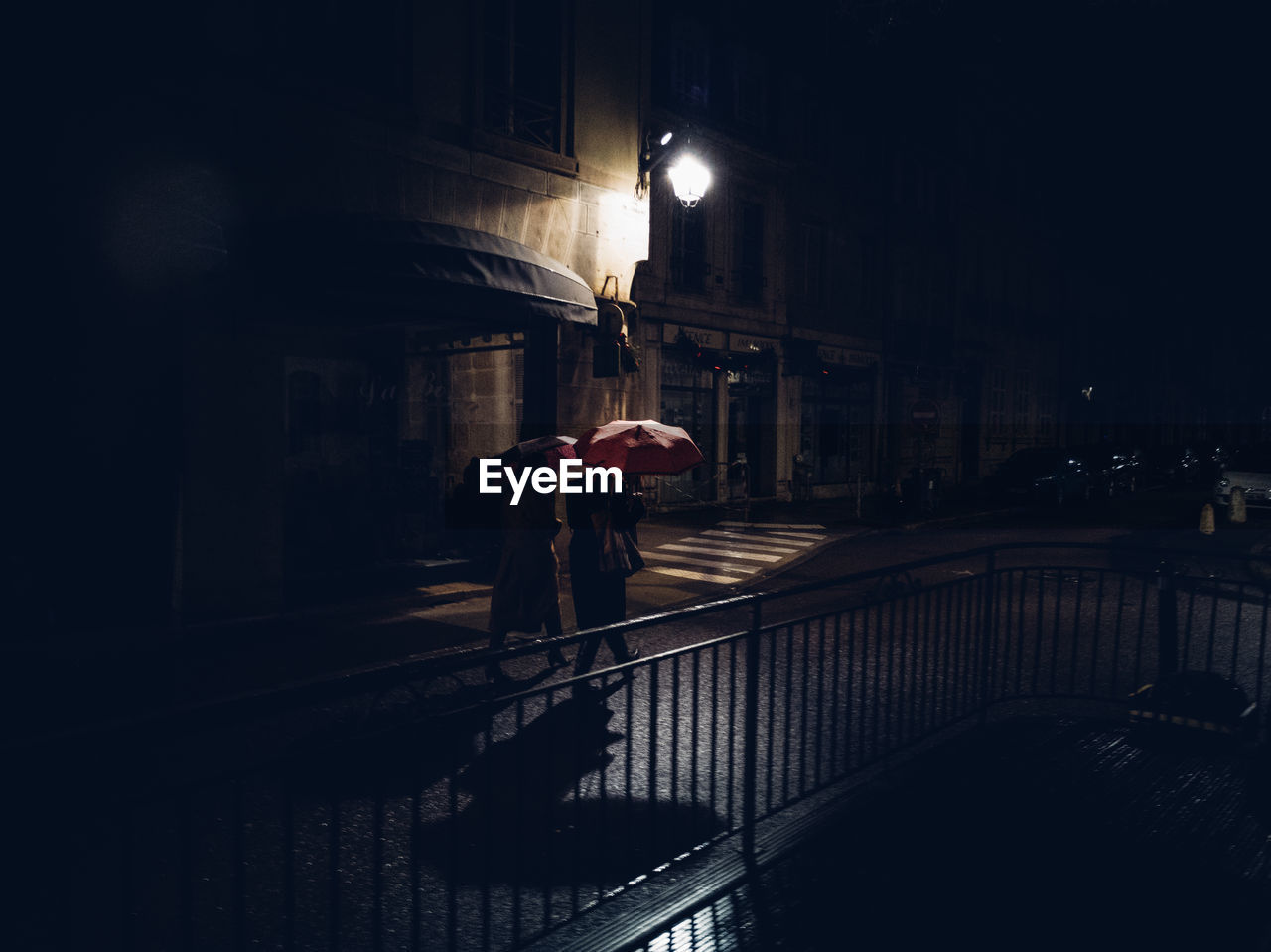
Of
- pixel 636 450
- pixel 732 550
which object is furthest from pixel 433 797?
pixel 732 550

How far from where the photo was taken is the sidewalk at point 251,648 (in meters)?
7.08

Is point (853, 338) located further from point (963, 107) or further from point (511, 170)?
point (511, 170)

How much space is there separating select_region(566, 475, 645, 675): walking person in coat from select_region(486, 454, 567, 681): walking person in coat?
23cm

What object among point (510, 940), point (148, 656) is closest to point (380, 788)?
point (510, 940)

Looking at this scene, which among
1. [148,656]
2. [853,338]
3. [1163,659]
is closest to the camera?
[1163,659]

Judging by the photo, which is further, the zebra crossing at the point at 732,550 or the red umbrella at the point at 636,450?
the zebra crossing at the point at 732,550

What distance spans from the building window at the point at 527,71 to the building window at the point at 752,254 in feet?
35.2

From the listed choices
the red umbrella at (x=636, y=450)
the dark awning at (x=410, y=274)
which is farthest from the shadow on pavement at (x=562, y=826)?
the dark awning at (x=410, y=274)

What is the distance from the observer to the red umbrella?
734 cm

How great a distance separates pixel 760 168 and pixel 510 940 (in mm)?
22436

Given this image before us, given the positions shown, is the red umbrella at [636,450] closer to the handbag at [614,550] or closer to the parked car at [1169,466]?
the handbag at [614,550]

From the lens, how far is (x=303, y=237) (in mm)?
9047

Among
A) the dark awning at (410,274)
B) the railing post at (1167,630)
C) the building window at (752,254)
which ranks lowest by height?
the railing post at (1167,630)

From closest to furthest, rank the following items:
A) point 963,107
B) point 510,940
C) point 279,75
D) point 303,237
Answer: point 510,940 → point 303,237 → point 279,75 → point 963,107
